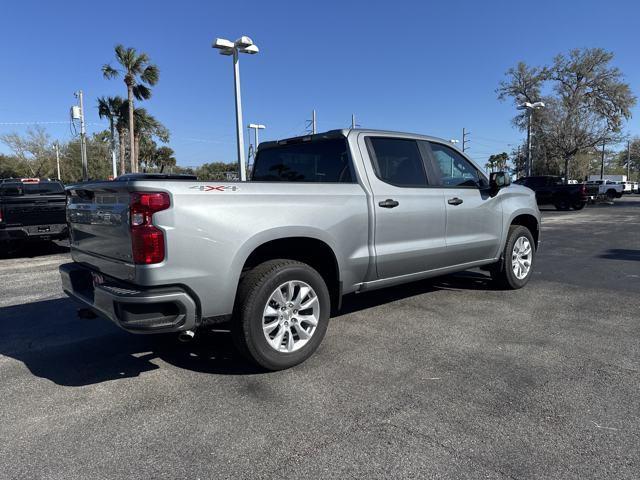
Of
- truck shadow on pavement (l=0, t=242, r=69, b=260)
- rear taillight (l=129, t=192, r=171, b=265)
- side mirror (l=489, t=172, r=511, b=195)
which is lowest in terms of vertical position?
truck shadow on pavement (l=0, t=242, r=69, b=260)

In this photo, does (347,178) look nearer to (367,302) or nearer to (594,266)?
(367,302)

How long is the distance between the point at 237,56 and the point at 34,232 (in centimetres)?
795

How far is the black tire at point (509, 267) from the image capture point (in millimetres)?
5938

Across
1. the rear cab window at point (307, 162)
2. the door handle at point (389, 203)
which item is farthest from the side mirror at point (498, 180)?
the rear cab window at point (307, 162)

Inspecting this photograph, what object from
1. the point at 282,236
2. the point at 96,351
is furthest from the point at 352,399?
the point at 96,351

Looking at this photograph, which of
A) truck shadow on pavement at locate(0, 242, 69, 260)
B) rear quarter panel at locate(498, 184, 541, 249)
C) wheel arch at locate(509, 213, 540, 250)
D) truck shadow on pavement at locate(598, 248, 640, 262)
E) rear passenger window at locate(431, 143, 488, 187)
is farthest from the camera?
truck shadow on pavement at locate(0, 242, 69, 260)

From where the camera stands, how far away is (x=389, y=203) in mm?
4363

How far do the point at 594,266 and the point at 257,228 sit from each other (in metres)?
6.96

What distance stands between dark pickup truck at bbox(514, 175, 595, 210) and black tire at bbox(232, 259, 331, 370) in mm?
23353

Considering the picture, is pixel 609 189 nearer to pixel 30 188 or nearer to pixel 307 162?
pixel 30 188

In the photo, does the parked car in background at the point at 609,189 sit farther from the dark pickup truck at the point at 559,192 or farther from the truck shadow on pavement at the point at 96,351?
the truck shadow on pavement at the point at 96,351

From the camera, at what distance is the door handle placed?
4309 mm

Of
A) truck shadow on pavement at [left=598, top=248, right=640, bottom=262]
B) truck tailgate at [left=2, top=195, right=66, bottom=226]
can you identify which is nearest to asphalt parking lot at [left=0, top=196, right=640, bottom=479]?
truck shadow on pavement at [left=598, top=248, right=640, bottom=262]

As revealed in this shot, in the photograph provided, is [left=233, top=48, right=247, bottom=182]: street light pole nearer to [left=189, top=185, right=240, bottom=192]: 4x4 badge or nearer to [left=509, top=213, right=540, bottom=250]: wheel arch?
[left=509, top=213, right=540, bottom=250]: wheel arch
